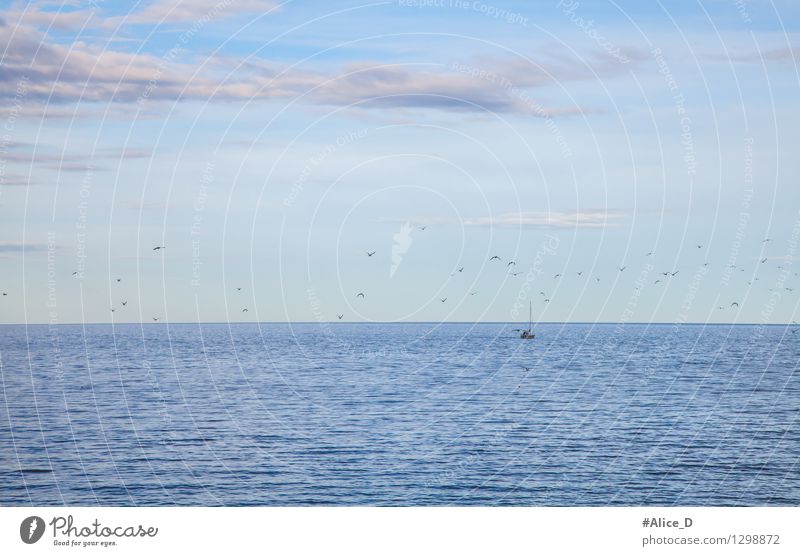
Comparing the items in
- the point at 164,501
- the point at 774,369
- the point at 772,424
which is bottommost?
the point at 164,501

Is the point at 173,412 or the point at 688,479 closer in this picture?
the point at 688,479

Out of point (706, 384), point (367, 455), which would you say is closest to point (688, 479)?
point (367, 455)

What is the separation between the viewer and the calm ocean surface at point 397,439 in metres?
60.1

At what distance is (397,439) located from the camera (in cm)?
8100

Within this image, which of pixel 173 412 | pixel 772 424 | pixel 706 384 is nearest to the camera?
pixel 772 424

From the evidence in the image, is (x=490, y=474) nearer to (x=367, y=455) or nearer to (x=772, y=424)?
(x=367, y=455)

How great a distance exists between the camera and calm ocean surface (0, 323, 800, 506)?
197 feet

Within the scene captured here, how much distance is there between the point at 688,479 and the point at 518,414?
3787 centimetres

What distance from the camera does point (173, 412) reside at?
334 feet

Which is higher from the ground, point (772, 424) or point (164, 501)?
point (772, 424)

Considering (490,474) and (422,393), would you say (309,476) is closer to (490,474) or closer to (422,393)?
(490,474)
